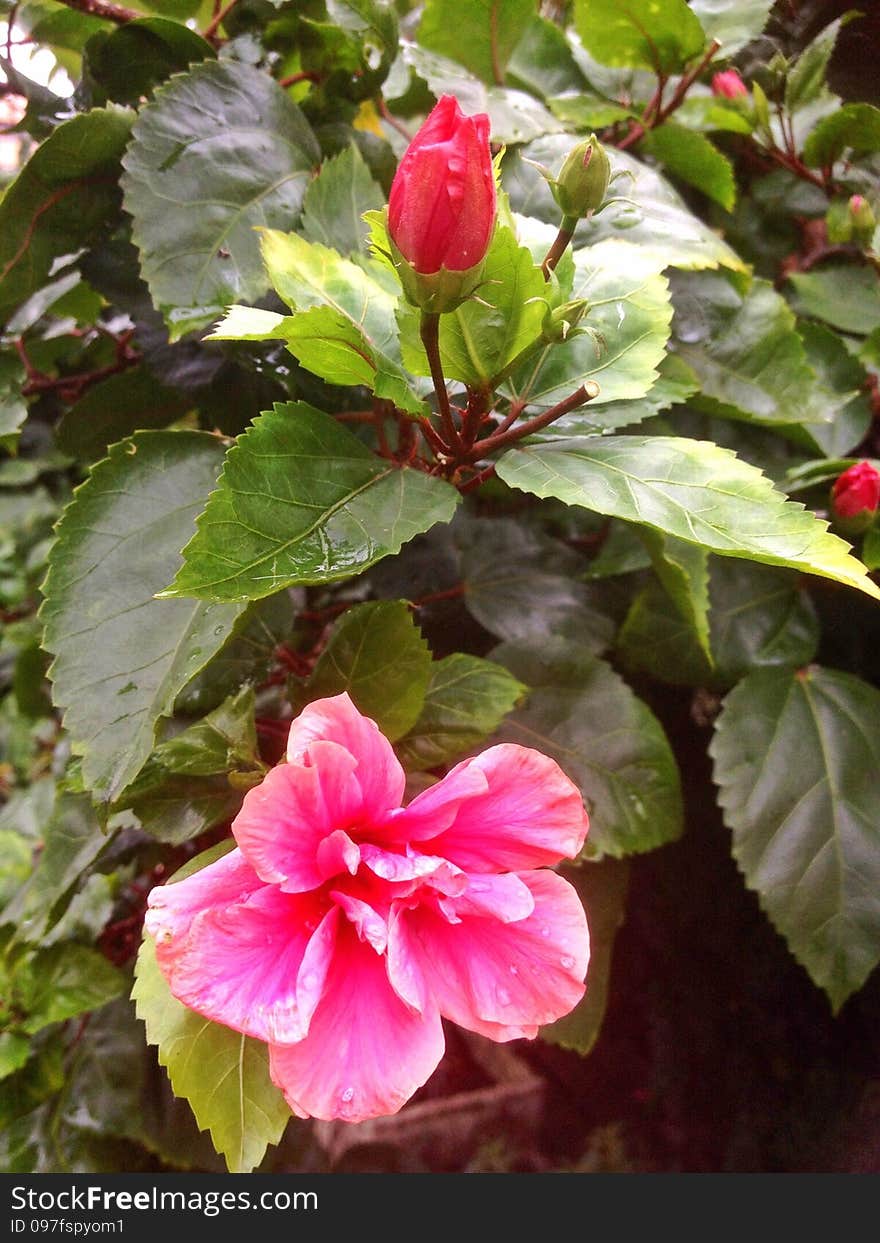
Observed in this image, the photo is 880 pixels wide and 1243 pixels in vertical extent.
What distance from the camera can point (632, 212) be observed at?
66cm

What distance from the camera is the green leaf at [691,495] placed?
16.5 inches

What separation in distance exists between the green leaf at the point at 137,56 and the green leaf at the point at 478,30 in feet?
0.71

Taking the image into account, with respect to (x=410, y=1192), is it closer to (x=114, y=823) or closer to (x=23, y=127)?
(x=114, y=823)

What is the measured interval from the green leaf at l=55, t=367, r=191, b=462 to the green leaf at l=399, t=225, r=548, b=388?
382 millimetres

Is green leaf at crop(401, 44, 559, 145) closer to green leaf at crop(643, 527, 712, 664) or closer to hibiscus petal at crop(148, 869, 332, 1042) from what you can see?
green leaf at crop(643, 527, 712, 664)

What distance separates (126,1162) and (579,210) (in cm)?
86

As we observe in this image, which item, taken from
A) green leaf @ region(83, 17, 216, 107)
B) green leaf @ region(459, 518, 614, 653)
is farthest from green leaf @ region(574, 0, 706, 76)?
green leaf @ region(459, 518, 614, 653)

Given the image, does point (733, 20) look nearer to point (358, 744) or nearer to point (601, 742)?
point (601, 742)

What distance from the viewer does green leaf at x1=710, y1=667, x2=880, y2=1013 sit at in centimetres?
62

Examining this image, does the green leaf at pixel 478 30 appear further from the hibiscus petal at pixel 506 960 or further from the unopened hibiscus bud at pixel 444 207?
the hibiscus petal at pixel 506 960

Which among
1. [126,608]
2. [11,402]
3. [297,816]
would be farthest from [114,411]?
[297,816]

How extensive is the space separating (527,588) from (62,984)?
52cm

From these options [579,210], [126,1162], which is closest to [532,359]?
[579,210]

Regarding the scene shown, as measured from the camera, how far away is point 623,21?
759mm
